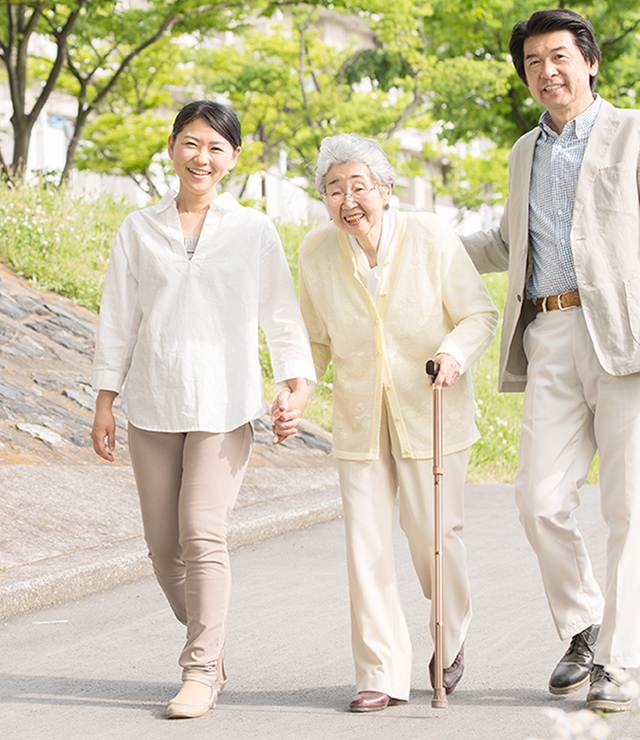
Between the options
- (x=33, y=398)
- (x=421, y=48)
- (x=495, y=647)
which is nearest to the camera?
(x=495, y=647)

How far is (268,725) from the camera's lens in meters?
3.70

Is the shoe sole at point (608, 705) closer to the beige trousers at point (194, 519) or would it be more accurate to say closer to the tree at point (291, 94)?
the beige trousers at point (194, 519)

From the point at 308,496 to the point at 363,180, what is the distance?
14.8ft

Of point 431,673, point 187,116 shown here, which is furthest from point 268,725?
point 187,116

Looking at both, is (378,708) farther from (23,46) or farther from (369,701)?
(23,46)

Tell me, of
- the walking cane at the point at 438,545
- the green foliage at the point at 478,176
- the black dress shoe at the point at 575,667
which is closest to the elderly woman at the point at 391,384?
the walking cane at the point at 438,545

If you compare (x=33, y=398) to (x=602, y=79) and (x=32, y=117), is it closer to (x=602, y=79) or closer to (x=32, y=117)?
(x=32, y=117)

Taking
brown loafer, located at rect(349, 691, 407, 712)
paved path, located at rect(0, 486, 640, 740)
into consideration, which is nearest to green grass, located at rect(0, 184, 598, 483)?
paved path, located at rect(0, 486, 640, 740)

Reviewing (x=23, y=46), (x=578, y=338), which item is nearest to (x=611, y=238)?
(x=578, y=338)

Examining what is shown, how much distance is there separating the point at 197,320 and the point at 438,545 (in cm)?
116

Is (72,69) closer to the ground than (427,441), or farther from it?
farther from it

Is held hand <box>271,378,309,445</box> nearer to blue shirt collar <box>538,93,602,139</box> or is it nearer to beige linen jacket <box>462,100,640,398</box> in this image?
beige linen jacket <box>462,100,640,398</box>

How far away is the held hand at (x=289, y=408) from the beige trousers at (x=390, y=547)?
27cm

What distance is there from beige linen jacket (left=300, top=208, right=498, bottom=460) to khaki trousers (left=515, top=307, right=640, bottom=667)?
260 millimetres
